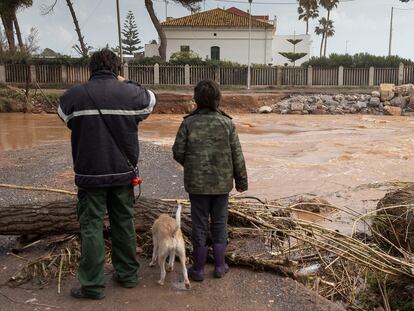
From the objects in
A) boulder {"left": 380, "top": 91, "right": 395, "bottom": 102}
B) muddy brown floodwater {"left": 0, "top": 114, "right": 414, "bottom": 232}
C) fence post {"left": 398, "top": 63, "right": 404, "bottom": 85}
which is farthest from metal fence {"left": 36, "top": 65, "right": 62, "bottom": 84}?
fence post {"left": 398, "top": 63, "right": 404, "bottom": 85}

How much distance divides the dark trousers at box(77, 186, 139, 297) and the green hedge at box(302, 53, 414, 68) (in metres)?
33.7

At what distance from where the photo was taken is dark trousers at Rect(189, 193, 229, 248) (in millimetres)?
4484

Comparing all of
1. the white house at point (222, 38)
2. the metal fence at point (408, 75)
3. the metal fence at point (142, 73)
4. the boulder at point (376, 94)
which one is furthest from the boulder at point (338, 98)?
the white house at point (222, 38)

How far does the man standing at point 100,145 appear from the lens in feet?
13.1

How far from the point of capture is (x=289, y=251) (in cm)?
543

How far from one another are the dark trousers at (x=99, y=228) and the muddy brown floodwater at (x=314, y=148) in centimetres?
451

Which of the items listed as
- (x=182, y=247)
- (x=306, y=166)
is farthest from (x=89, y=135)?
(x=306, y=166)

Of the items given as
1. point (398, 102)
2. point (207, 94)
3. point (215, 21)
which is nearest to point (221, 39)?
point (215, 21)

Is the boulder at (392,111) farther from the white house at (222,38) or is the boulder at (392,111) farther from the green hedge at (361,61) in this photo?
the white house at (222,38)

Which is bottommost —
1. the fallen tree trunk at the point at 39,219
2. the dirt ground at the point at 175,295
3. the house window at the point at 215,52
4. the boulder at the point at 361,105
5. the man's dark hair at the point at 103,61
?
the boulder at the point at 361,105

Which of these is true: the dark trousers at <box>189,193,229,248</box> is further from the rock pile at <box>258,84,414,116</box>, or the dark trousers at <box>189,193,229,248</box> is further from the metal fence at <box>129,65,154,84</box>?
the metal fence at <box>129,65,154,84</box>

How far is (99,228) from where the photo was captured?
13.5 feet

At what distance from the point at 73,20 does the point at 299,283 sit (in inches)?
1601

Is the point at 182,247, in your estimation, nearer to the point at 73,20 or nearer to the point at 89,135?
the point at 89,135
